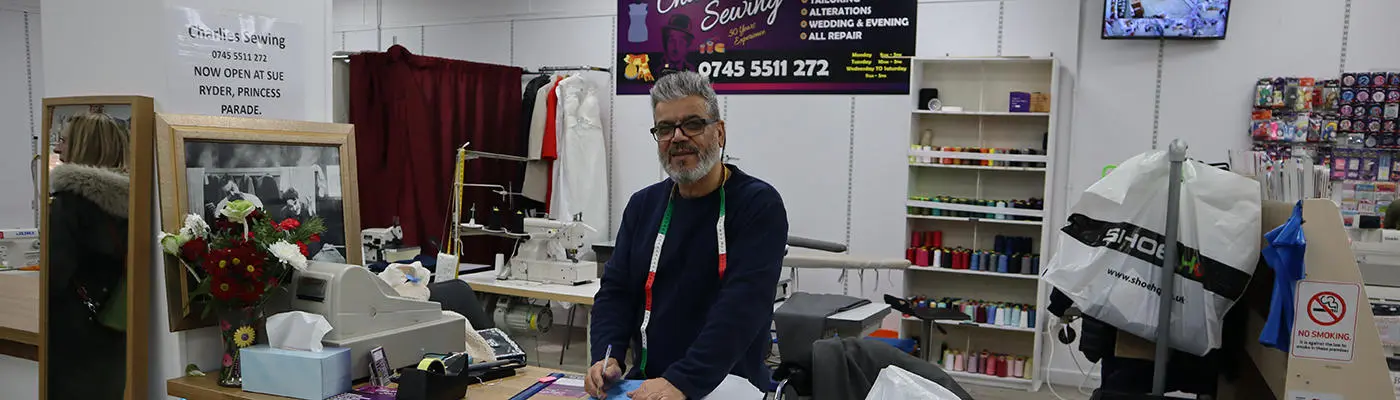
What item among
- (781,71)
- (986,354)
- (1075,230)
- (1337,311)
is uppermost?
(781,71)

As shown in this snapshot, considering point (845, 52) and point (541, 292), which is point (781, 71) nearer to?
point (845, 52)

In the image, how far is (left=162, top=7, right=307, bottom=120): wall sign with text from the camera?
2273mm

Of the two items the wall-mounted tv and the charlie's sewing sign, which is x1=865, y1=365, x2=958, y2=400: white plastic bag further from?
the wall-mounted tv

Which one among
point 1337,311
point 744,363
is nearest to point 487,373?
point 744,363

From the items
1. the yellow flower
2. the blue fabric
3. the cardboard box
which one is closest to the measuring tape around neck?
the yellow flower

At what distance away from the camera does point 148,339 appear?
2.36 metres

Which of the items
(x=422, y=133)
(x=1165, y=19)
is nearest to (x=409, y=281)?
(x=422, y=133)

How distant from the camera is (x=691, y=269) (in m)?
2.02

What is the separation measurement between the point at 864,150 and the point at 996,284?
1.23 m

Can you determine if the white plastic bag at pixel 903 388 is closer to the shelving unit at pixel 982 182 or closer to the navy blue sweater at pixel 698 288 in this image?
the navy blue sweater at pixel 698 288

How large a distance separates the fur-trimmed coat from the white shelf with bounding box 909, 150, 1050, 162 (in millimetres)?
4238

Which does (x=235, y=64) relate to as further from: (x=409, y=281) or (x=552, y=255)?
(x=552, y=255)

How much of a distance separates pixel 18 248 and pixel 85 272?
1.90 m

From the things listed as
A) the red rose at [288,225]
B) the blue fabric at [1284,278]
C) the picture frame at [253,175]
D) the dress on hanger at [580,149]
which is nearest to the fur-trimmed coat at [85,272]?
the picture frame at [253,175]
